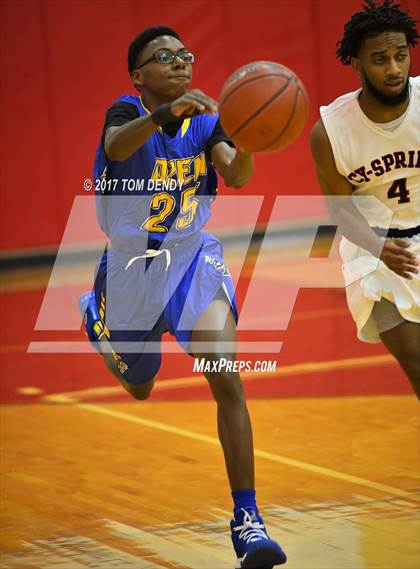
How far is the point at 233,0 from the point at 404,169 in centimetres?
390

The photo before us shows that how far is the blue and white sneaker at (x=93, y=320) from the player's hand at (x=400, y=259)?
65.6 inches

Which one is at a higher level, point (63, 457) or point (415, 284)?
point (415, 284)

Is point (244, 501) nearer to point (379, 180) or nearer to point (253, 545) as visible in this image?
point (253, 545)

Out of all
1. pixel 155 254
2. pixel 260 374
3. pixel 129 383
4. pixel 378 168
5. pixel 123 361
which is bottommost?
pixel 260 374

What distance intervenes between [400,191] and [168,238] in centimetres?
106

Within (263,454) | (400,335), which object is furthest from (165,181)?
(263,454)

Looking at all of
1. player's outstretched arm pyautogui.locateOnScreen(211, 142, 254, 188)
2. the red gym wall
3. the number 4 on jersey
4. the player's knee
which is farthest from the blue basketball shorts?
the red gym wall

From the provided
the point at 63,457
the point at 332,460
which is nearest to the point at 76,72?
the point at 63,457

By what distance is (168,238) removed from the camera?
16.6 feet

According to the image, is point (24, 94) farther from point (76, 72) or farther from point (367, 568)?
point (367, 568)

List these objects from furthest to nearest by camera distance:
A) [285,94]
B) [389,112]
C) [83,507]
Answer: [83,507]
[389,112]
[285,94]

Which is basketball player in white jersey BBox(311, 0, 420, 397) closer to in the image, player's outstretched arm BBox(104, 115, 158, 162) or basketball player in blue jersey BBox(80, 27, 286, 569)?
basketball player in blue jersey BBox(80, 27, 286, 569)

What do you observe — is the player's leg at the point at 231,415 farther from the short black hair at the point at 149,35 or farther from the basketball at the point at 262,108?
the short black hair at the point at 149,35

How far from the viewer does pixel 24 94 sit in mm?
8359
